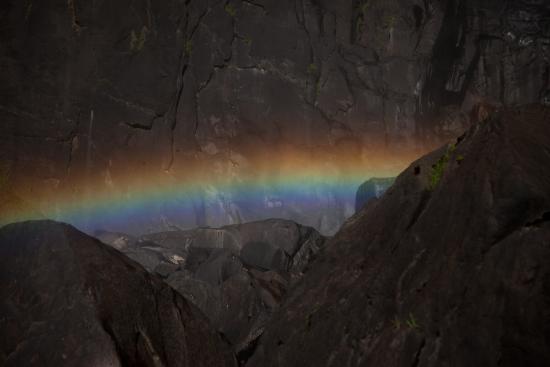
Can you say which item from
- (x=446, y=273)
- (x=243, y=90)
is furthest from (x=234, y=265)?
(x=243, y=90)

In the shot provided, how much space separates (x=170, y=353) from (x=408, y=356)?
274 cm

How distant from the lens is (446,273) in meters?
4.15

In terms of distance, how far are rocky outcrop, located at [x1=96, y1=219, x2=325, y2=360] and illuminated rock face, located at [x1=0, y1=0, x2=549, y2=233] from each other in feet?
9.15

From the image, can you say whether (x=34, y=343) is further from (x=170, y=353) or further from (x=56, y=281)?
(x=170, y=353)

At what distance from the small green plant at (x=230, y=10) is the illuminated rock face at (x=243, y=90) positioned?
0.04 metres

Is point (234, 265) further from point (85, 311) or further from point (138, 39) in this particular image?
point (138, 39)

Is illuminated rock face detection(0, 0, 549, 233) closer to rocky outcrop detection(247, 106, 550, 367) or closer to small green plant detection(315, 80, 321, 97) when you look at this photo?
small green plant detection(315, 80, 321, 97)

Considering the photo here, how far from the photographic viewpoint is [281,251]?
13.1m

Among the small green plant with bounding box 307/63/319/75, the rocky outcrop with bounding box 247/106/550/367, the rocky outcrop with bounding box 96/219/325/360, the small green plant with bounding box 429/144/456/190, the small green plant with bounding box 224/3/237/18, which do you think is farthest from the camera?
the small green plant with bounding box 307/63/319/75

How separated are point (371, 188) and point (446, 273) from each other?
14762 mm

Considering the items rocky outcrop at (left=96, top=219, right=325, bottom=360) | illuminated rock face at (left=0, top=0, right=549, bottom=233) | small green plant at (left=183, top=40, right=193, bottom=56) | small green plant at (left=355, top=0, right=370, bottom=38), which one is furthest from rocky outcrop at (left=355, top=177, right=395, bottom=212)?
small green plant at (left=183, top=40, right=193, bottom=56)

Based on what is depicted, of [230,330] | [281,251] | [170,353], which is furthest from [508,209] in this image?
[281,251]

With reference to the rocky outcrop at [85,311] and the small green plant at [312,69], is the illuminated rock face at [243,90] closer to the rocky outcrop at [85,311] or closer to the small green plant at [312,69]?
the small green plant at [312,69]

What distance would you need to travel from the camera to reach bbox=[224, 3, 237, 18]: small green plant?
17.5 metres
